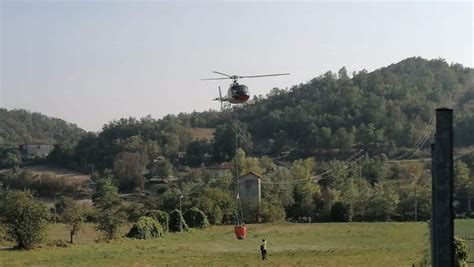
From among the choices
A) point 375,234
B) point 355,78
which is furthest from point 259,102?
point 375,234

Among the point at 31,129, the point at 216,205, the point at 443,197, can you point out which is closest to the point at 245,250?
the point at 216,205

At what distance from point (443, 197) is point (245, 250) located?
945 inches

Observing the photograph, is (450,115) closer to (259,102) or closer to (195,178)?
(195,178)

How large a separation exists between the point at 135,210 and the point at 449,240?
4954 centimetres

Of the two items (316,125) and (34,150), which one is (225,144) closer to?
(316,125)

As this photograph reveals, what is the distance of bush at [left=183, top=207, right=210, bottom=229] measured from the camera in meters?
45.2

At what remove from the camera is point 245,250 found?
28969 mm

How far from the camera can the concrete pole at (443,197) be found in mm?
5523

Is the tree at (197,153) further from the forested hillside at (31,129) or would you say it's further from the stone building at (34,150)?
the forested hillside at (31,129)

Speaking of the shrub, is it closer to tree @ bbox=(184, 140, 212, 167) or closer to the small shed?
the small shed

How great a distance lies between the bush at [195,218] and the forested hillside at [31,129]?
4925 inches

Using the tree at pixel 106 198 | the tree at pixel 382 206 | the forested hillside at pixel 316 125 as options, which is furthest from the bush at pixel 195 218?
the forested hillside at pixel 316 125

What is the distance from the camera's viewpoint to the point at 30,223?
29141mm

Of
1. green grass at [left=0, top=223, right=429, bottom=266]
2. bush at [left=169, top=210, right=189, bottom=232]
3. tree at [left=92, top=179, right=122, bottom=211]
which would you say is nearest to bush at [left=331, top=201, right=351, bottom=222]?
green grass at [left=0, top=223, right=429, bottom=266]
